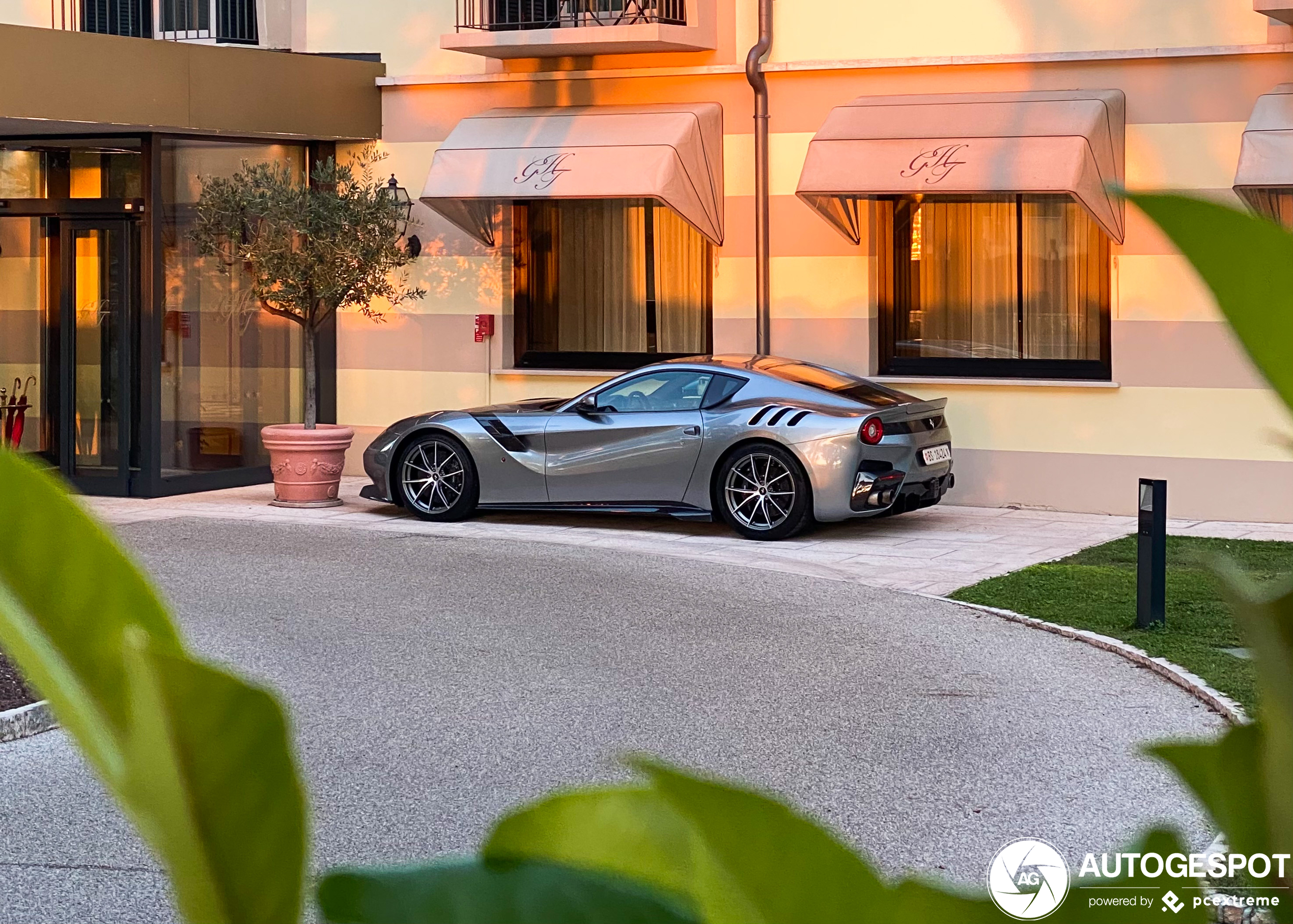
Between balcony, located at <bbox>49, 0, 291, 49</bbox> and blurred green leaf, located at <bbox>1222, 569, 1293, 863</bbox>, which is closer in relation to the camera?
blurred green leaf, located at <bbox>1222, 569, 1293, 863</bbox>

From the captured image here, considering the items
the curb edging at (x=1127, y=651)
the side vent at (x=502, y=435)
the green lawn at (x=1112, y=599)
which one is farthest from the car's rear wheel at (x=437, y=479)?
the green lawn at (x=1112, y=599)

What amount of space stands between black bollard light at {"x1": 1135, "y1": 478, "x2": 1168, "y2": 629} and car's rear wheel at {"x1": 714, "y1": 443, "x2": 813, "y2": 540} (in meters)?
3.57

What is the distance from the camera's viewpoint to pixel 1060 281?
14.5m

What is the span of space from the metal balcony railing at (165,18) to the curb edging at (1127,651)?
35.2 feet

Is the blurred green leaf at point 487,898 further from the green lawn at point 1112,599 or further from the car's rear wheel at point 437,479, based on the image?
the car's rear wheel at point 437,479

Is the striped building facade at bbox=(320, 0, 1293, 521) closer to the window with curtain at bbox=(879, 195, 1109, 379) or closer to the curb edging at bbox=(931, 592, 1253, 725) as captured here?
the window with curtain at bbox=(879, 195, 1109, 379)

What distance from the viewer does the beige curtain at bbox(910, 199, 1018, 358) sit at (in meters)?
14.7

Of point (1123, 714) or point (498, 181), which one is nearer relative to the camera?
point (1123, 714)

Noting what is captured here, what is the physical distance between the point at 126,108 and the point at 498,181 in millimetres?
3360

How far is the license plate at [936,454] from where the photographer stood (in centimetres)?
1248

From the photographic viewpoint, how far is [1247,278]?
1.04ft

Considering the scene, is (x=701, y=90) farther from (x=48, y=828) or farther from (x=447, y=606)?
(x=48, y=828)

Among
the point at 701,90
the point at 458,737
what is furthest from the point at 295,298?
the point at 458,737

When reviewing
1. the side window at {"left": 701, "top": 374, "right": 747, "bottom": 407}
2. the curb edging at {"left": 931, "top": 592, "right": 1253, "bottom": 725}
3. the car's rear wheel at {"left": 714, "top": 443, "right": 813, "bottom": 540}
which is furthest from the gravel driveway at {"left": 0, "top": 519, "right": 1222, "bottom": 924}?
the side window at {"left": 701, "top": 374, "right": 747, "bottom": 407}
